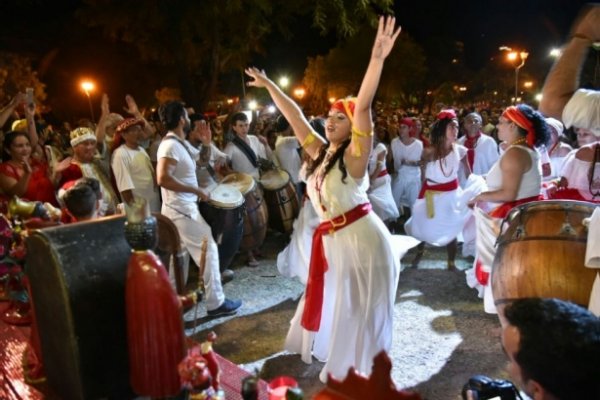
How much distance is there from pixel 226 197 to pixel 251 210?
1109mm

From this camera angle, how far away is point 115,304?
2369 millimetres

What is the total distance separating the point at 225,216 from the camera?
5.71 m

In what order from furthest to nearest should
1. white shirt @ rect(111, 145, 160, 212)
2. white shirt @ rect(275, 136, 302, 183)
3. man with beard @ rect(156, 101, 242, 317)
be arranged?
white shirt @ rect(275, 136, 302, 183), white shirt @ rect(111, 145, 160, 212), man with beard @ rect(156, 101, 242, 317)

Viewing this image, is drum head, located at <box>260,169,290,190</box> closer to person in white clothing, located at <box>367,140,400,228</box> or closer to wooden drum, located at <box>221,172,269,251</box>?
wooden drum, located at <box>221,172,269,251</box>

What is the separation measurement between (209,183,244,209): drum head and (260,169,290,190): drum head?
5.27ft

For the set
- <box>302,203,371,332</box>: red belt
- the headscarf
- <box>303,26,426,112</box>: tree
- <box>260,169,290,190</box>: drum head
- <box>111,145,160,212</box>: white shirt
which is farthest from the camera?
<box>303,26,426,112</box>: tree

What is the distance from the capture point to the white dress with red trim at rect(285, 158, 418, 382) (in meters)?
3.59

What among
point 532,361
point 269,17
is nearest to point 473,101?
point 269,17

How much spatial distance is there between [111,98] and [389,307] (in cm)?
2421

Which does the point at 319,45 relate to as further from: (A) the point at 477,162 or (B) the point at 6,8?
(A) the point at 477,162

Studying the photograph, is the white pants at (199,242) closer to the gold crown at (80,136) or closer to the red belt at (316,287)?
the gold crown at (80,136)

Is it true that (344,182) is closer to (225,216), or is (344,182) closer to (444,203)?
(225,216)

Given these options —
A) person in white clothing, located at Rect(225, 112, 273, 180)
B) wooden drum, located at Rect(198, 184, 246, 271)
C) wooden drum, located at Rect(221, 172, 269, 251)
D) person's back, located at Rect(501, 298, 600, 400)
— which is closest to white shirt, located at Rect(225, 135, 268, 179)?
person in white clothing, located at Rect(225, 112, 273, 180)

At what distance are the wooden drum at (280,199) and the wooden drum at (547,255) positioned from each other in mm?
4823
